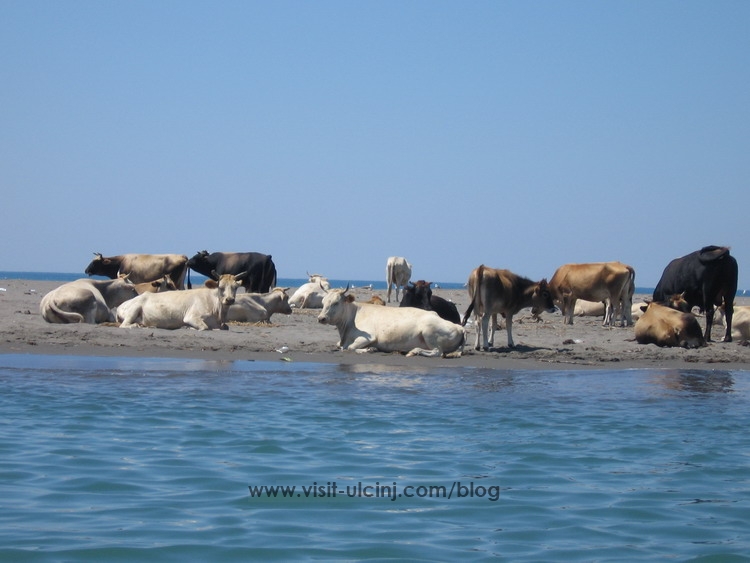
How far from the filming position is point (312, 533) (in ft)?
20.2

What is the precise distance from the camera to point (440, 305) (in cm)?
1925

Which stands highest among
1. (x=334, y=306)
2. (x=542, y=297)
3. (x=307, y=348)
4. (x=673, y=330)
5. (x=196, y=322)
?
(x=542, y=297)

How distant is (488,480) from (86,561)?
3.22m

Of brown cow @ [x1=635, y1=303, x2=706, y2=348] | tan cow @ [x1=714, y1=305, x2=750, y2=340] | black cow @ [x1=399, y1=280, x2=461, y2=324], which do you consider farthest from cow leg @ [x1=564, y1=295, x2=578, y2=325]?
brown cow @ [x1=635, y1=303, x2=706, y2=348]

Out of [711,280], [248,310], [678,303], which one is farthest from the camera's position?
[248,310]

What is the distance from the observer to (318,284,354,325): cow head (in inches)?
613

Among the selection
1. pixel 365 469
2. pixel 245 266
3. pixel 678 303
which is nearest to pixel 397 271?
pixel 245 266

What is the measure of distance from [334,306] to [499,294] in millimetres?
2727

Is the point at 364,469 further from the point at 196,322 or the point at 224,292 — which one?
the point at 224,292

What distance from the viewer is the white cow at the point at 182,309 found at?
17469mm

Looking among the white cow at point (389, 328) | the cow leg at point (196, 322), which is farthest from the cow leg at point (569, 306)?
the cow leg at point (196, 322)

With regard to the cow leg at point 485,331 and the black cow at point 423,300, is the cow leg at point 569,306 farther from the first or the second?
the cow leg at point 485,331

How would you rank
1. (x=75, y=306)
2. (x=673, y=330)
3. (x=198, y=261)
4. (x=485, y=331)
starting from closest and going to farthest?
(x=485, y=331)
(x=673, y=330)
(x=75, y=306)
(x=198, y=261)

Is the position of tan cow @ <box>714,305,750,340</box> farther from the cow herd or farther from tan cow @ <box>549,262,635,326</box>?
tan cow @ <box>549,262,635,326</box>
